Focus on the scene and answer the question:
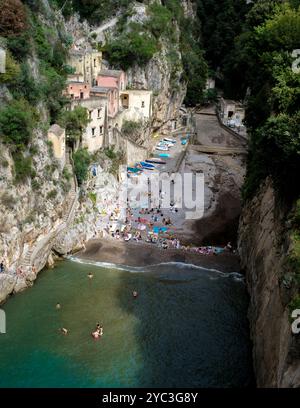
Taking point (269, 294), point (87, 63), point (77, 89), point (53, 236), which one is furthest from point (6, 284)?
point (87, 63)

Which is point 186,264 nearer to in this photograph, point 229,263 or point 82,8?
point 229,263

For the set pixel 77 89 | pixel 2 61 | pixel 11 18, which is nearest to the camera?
pixel 2 61

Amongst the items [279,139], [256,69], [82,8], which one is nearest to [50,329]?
[279,139]

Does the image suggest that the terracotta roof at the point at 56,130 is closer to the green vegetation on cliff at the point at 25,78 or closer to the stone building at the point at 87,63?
the green vegetation on cliff at the point at 25,78

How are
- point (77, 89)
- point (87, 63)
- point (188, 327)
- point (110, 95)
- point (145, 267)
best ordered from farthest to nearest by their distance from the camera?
point (87, 63), point (110, 95), point (77, 89), point (145, 267), point (188, 327)

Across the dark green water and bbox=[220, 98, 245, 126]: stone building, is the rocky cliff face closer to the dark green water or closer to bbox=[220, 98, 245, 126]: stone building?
the dark green water

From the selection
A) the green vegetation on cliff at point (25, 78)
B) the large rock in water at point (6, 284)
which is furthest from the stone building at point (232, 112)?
the large rock in water at point (6, 284)

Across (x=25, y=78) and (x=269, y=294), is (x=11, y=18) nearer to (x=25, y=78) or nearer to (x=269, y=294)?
(x=25, y=78)
